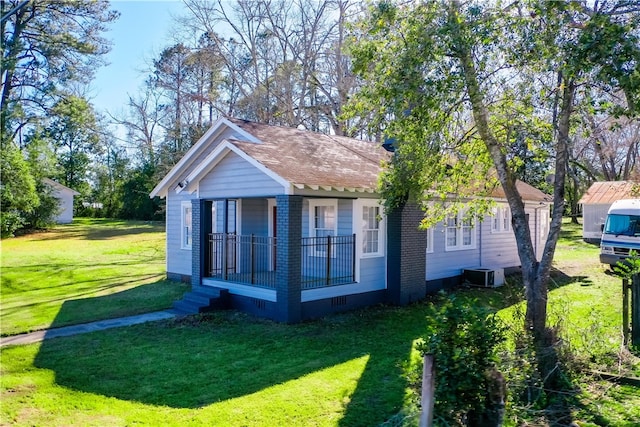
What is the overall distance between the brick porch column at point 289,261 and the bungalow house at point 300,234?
0.02 m

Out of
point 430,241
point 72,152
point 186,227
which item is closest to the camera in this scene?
point 430,241

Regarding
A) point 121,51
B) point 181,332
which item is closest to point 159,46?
point 121,51

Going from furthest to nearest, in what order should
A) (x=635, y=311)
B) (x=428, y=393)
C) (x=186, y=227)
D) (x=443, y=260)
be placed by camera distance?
(x=186, y=227) < (x=443, y=260) < (x=635, y=311) < (x=428, y=393)

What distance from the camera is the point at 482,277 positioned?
15.4m

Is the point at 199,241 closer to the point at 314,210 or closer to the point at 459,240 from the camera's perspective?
the point at 314,210

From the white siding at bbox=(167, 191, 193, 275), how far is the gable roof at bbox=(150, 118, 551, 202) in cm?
48

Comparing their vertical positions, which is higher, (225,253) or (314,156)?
(314,156)

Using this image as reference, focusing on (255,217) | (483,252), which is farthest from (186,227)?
(483,252)

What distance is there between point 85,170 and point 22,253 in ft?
115

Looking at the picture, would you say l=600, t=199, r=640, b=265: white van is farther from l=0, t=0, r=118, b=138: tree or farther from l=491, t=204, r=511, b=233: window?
l=0, t=0, r=118, b=138: tree

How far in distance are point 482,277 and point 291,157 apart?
7524mm

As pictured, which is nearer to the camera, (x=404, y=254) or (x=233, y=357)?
(x=233, y=357)

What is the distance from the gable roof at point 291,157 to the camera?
11.0m

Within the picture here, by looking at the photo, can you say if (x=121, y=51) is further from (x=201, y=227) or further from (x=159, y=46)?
(x=201, y=227)
